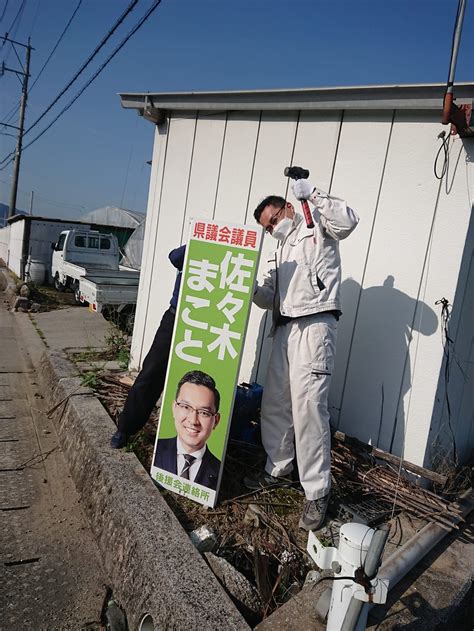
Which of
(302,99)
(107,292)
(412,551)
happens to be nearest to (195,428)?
(412,551)

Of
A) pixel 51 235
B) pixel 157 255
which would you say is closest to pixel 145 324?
pixel 157 255

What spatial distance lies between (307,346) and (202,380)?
697 mm

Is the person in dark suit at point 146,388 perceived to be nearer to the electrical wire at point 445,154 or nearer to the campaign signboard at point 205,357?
the campaign signboard at point 205,357

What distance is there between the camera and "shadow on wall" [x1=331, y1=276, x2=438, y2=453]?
11.2ft

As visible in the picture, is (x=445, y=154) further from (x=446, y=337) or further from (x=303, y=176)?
(x=446, y=337)

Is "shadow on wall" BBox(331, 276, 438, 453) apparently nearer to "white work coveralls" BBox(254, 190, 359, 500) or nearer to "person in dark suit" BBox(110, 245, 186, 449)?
"white work coveralls" BBox(254, 190, 359, 500)

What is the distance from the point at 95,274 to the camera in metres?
11.3

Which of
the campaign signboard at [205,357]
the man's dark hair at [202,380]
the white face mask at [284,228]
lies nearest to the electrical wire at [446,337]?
the white face mask at [284,228]

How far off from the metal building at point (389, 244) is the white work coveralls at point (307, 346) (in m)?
0.68

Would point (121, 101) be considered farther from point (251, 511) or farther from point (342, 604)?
point (342, 604)

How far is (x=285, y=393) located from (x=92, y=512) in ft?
4.84

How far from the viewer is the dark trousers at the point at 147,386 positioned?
11.2ft

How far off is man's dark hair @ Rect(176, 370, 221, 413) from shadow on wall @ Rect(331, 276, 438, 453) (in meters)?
1.29

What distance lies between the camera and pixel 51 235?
17.2 metres
